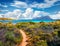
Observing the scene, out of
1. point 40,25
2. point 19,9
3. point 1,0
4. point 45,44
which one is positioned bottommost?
point 45,44

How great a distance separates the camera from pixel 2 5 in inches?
330

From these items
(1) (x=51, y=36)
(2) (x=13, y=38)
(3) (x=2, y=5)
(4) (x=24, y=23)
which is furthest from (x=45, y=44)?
(3) (x=2, y=5)

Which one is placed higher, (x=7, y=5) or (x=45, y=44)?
(x=7, y=5)

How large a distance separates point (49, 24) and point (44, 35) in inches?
68.9

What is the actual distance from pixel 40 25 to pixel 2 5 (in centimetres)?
284

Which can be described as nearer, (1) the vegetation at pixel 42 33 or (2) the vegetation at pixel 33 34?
(2) the vegetation at pixel 33 34

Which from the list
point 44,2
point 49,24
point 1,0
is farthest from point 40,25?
point 1,0

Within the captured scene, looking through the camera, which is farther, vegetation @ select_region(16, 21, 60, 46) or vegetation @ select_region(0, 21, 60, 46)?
vegetation @ select_region(16, 21, 60, 46)

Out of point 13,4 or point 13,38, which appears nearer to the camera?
point 13,38

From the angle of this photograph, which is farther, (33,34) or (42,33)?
(33,34)

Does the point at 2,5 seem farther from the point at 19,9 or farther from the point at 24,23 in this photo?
the point at 24,23

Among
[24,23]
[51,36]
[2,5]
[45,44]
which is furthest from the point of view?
[24,23]

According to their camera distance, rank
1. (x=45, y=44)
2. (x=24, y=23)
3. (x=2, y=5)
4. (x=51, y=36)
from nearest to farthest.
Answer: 1. (x=45, y=44)
2. (x=51, y=36)
3. (x=2, y=5)
4. (x=24, y=23)

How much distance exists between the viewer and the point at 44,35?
791cm
